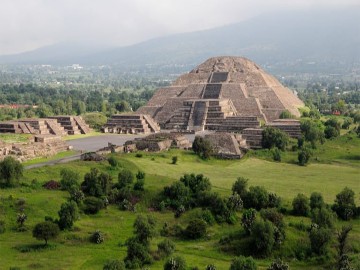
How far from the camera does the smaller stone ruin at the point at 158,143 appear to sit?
53.8m

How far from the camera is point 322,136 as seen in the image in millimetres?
60562

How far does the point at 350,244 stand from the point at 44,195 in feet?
63.8

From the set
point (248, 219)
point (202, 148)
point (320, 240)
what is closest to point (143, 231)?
point (248, 219)

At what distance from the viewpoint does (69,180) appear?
3828 centimetres

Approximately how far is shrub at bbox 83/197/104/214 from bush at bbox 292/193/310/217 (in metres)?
12.5

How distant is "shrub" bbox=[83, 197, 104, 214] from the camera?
1405 inches

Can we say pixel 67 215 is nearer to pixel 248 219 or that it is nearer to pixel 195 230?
pixel 195 230

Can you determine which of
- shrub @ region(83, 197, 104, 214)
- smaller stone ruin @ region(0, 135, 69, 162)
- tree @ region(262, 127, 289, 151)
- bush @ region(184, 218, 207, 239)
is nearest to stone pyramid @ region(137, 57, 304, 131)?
tree @ region(262, 127, 289, 151)

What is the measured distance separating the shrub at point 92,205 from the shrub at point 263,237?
11.0 metres

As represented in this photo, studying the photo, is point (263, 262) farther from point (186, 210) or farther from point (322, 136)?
point (322, 136)

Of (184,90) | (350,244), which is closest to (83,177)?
(350,244)

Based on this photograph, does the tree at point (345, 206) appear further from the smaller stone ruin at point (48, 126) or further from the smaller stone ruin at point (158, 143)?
the smaller stone ruin at point (48, 126)

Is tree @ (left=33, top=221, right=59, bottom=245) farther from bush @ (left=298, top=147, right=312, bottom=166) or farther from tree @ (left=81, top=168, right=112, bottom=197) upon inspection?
bush @ (left=298, top=147, right=312, bottom=166)

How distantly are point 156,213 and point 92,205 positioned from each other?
4.20 m
